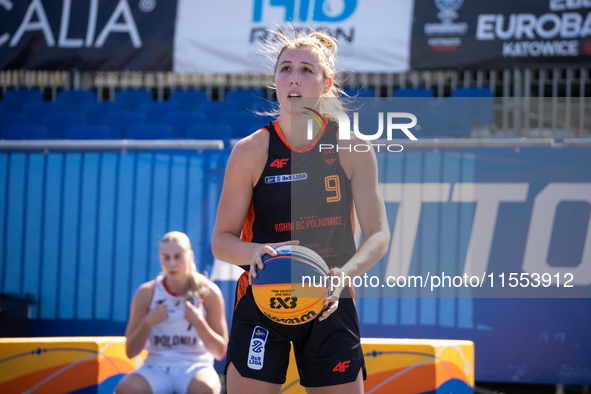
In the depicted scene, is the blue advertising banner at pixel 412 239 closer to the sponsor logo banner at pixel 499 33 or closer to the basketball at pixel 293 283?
the basketball at pixel 293 283

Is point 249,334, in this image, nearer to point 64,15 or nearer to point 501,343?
point 501,343

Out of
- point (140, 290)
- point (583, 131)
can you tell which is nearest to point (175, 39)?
point (140, 290)

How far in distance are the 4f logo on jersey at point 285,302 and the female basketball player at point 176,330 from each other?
6.75ft

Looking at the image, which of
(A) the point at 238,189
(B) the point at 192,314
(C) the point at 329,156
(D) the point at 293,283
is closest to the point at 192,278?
(B) the point at 192,314

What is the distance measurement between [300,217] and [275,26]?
6.95 meters

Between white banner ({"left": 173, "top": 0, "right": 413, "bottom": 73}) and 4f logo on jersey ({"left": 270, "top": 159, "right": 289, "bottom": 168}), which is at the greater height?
white banner ({"left": 173, "top": 0, "right": 413, "bottom": 73})

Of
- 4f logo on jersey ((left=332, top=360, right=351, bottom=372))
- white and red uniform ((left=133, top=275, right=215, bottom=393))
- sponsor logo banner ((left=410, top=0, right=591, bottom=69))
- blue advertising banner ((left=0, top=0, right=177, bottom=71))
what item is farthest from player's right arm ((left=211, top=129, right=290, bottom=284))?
blue advertising banner ((left=0, top=0, right=177, bottom=71))

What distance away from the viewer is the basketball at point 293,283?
6.01 ft

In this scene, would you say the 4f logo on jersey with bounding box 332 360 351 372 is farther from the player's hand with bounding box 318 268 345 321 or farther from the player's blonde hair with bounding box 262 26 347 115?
the player's blonde hair with bounding box 262 26 347 115

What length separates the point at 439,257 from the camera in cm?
473

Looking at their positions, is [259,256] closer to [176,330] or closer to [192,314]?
[192,314]

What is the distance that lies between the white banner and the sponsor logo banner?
33cm

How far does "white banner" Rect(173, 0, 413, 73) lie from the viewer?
8609mm

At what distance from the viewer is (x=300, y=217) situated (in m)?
2.12
